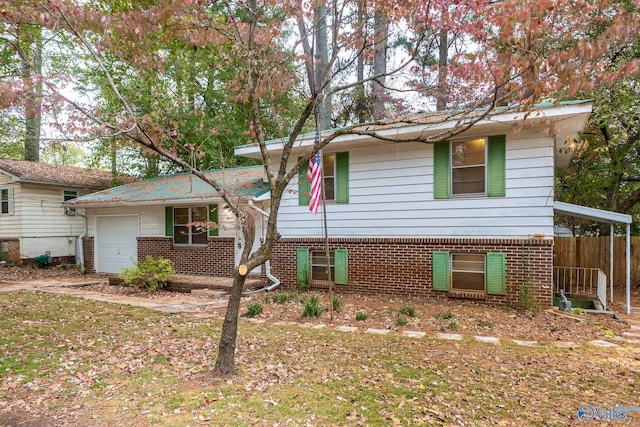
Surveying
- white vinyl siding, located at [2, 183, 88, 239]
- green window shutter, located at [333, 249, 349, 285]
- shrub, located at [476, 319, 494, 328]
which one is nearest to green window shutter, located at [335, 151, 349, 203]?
green window shutter, located at [333, 249, 349, 285]

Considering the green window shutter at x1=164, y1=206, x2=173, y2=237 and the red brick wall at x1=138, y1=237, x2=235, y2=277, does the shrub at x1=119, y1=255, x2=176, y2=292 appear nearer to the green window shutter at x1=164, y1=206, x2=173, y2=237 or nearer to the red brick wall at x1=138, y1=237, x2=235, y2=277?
the red brick wall at x1=138, y1=237, x2=235, y2=277

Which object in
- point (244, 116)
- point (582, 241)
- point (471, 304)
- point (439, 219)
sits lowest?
point (471, 304)

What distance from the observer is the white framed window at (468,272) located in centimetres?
852

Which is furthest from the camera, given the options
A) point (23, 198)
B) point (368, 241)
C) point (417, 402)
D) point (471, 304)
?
point (23, 198)

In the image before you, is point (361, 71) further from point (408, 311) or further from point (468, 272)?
point (408, 311)

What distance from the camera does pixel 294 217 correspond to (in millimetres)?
10641

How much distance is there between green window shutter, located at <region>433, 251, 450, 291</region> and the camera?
28.6 ft

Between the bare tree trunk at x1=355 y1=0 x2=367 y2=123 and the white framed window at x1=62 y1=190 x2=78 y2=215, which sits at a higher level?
the bare tree trunk at x1=355 y1=0 x2=367 y2=123

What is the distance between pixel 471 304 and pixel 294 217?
497 cm

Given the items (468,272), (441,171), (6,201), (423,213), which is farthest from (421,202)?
(6,201)

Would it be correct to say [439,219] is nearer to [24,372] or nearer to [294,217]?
[294,217]

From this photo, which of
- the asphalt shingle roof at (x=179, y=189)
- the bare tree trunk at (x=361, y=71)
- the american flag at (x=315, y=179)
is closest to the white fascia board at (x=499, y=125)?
the american flag at (x=315, y=179)

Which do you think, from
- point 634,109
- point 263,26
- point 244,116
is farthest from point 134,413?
point 244,116

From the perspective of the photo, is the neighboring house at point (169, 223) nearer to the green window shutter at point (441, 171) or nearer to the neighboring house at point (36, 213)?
the neighboring house at point (36, 213)
